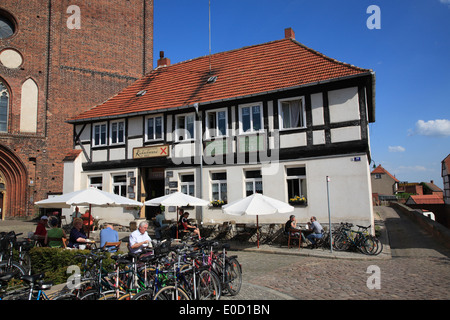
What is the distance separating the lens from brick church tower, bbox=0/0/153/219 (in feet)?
85.9

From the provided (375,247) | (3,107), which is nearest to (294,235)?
(375,247)

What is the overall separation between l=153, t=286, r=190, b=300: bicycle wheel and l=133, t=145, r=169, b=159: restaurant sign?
12764mm

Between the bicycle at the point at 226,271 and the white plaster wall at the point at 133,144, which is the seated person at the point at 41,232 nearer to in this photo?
the bicycle at the point at 226,271

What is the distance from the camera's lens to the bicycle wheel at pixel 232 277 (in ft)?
23.3

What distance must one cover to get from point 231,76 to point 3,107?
18.6 meters

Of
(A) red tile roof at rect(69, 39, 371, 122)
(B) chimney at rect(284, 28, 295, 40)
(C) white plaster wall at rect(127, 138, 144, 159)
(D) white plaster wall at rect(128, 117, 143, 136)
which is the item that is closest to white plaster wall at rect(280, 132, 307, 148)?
(A) red tile roof at rect(69, 39, 371, 122)

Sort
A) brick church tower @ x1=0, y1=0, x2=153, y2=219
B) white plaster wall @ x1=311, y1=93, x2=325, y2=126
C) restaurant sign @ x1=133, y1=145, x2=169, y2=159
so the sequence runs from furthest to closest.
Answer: brick church tower @ x1=0, y1=0, x2=153, y2=219 → restaurant sign @ x1=133, y1=145, x2=169, y2=159 → white plaster wall @ x1=311, y1=93, x2=325, y2=126

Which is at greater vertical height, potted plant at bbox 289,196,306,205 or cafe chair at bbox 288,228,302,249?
potted plant at bbox 289,196,306,205

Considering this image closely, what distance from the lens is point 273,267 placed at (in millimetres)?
9984

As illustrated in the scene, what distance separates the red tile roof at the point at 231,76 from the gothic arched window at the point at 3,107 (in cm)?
956

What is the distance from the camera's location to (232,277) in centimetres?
727

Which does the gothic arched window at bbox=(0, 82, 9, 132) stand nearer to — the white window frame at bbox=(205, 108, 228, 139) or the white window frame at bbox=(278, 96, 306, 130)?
the white window frame at bbox=(205, 108, 228, 139)

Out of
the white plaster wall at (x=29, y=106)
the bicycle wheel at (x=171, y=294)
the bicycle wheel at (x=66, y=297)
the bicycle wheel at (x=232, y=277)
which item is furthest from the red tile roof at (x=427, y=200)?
the bicycle wheel at (x=66, y=297)

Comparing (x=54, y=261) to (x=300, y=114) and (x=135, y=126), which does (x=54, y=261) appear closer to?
(x=300, y=114)
